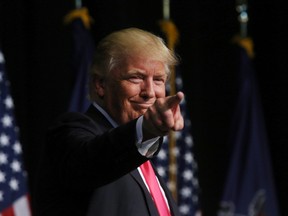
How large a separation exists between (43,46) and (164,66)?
7.32 feet

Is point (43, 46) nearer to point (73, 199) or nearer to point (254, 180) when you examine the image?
point (254, 180)

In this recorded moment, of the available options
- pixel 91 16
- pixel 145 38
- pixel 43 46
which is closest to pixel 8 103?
Answer: pixel 43 46

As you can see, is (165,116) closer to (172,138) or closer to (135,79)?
(135,79)

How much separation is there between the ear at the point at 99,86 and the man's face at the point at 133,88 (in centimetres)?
1

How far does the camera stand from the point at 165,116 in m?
1.33

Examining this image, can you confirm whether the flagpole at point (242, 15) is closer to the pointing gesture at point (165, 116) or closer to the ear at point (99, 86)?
the ear at point (99, 86)

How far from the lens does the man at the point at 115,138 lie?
1453 mm

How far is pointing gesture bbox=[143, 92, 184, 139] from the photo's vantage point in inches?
52.5

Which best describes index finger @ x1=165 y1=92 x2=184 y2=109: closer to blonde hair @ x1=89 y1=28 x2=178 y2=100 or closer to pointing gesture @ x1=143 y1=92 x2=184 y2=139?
pointing gesture @ x1=143 y1=92 x2=184 y2=139

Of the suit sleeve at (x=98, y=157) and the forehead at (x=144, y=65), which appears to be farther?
the forehead at (x=144, y=65)

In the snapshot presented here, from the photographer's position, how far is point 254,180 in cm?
445

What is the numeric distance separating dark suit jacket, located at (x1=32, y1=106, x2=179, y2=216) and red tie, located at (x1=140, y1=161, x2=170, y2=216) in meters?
0.07

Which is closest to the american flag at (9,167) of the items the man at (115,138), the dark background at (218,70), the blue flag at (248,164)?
the dark background at (218,70)

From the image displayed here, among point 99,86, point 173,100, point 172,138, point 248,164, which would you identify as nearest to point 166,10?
point 172,138
